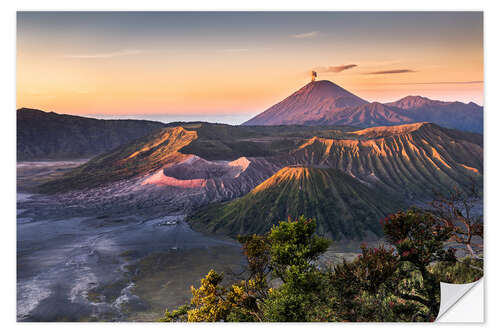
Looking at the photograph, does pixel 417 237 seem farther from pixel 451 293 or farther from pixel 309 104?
pixel 309 104

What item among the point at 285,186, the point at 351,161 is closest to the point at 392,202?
the point at 351,161

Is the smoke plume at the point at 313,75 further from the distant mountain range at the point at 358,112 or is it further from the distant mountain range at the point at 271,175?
the distant mountain range at the point at 271,175

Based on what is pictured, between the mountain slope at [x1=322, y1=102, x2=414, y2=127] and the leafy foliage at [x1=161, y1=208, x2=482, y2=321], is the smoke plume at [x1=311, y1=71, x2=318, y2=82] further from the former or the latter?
the leafy foliage at [x1=161, y1=208, x2=482, y2=321]

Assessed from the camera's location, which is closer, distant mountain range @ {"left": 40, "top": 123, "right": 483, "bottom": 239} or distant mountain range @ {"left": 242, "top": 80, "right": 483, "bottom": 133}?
distant mountain range @ {"left": 242, "top": 80, "right": 483, "bottom": 133}

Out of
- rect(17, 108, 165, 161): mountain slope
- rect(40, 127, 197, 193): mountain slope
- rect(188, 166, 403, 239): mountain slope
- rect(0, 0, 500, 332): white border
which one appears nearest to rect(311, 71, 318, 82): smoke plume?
rect(0, 0, 500, 332): white border

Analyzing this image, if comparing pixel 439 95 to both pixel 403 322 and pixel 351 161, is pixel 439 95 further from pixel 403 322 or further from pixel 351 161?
pixel 351 161
